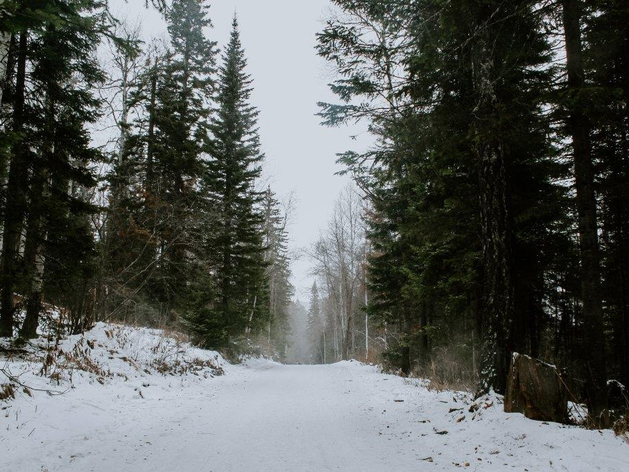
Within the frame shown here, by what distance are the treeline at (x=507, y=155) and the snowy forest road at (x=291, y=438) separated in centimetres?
144

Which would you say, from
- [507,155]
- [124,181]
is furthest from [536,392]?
[124,181]

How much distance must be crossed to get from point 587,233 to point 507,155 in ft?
9.12

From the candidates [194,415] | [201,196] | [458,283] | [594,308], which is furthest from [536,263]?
[201,196]

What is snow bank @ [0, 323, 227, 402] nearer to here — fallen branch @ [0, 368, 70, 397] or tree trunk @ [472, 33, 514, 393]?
fallen branch @ [0, 368, 70, 397]

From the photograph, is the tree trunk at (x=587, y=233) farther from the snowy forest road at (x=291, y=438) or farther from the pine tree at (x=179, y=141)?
the pine tree at (x=179, y=141)

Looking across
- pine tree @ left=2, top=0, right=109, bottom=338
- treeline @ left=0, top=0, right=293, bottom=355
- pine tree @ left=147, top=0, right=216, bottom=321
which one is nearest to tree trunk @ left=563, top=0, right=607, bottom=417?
treeline @ left=0, top=0, right=293, bottom=355

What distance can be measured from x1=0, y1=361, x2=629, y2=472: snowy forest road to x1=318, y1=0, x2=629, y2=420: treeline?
56.5 inches

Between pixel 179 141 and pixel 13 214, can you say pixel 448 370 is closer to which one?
pixel 13 214

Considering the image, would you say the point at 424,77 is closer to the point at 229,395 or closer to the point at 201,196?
the point at 229,395

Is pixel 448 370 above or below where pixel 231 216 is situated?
below

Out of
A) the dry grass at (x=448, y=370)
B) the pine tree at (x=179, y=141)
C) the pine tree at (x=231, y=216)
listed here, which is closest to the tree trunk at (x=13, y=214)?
the pine tree at (x=179, y=141)

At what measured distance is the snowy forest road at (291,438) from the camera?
3.67 m

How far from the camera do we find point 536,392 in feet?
15.2

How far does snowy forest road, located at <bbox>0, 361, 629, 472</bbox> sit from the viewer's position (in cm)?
367
